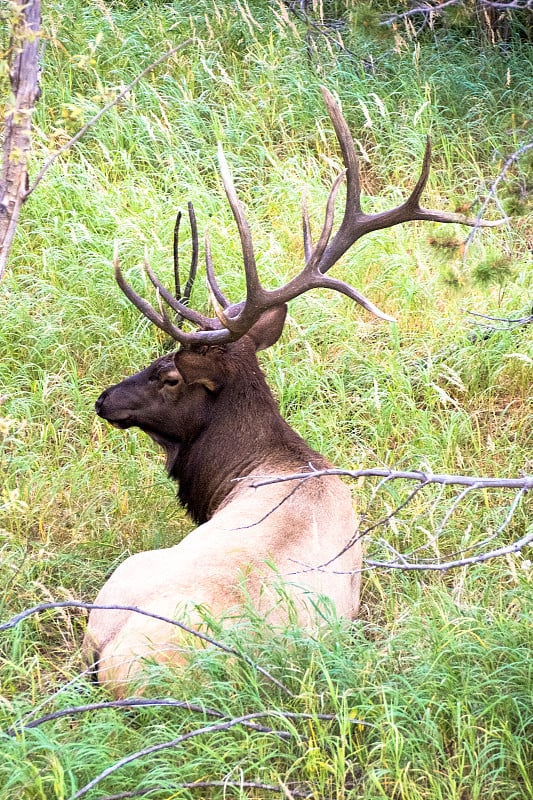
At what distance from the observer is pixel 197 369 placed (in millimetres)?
5711

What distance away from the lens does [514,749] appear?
141 inches

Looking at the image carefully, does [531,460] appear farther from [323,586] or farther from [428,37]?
[428,37]

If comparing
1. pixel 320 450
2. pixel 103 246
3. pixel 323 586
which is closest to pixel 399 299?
pixel 320 450

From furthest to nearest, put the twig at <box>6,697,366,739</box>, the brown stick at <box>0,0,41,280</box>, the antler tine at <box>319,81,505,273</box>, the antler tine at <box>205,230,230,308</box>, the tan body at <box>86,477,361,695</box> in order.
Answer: the antler tine at <box>205,230,230,308</box> < the antler tine at <box>319,81,505,273</box> < the brown stick at <box>0,0,41,280</box> < the tan body at <box>86,477,361,695</box> < the twig at <box>6,697,366,739</box>

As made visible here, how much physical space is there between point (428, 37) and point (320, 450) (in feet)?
17.6

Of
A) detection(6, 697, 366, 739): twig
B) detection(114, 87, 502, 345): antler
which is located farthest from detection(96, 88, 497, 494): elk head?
detection(6, 697, 366, 739): twig

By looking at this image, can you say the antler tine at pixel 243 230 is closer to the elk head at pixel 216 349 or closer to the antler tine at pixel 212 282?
the elk head at pixel 216 349

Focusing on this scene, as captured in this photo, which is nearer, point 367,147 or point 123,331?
point 123,331

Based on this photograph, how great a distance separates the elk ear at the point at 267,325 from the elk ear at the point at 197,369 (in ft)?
1.01

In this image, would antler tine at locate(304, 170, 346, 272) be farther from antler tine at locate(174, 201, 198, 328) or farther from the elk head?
antler tine at locate(174, 201, 198, 328)

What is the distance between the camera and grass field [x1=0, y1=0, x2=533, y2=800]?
362 cm

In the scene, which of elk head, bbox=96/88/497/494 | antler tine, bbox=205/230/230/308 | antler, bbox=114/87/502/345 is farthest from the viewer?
antler tine, bbox=205/230/230/308

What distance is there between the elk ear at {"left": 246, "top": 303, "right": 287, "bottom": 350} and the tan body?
967mm

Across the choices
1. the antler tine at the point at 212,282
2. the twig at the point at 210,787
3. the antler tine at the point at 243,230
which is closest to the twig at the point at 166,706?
the twig at the point at 210,787
